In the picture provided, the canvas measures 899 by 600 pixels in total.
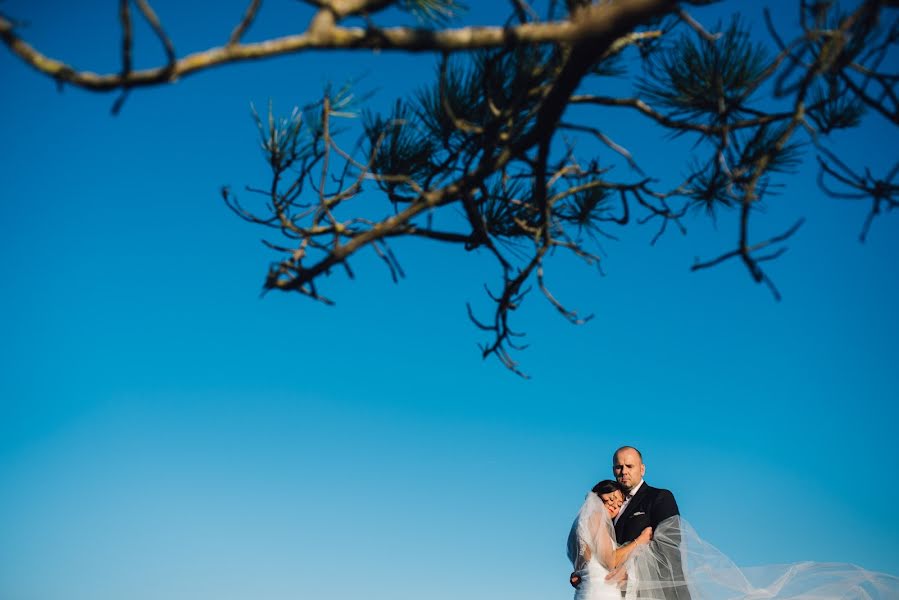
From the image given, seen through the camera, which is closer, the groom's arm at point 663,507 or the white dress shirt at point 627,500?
the groom's arm at point 663,507

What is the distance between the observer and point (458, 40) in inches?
57.7

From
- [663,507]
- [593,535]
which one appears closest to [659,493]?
[663,507]

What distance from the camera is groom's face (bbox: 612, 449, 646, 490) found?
3994mm

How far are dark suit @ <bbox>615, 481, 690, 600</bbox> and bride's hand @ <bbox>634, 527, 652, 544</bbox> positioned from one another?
1.5 inches

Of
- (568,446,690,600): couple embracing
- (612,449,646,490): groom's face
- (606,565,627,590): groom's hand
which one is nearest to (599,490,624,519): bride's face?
(568,446,690,600): couple embracing

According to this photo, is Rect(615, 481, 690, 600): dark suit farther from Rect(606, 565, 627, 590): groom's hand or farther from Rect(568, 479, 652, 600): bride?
Rect(606, 565, 627, 590): groom's hand

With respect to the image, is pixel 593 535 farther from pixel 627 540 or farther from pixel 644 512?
pixel 644 512

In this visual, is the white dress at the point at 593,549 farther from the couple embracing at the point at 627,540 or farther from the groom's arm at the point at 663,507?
the groom's arm at the point at 663,507

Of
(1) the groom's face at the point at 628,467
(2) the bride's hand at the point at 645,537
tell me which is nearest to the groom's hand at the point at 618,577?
(2) the bride's hand at the point at 645,537

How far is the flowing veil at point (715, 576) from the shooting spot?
371 centimetres

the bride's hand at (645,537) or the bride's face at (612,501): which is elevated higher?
the bride's face at (612,501)

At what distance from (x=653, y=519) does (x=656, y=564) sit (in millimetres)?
239

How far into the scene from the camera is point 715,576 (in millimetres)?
3822

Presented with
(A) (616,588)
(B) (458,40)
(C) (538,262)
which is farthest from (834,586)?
(B) (458,40)
